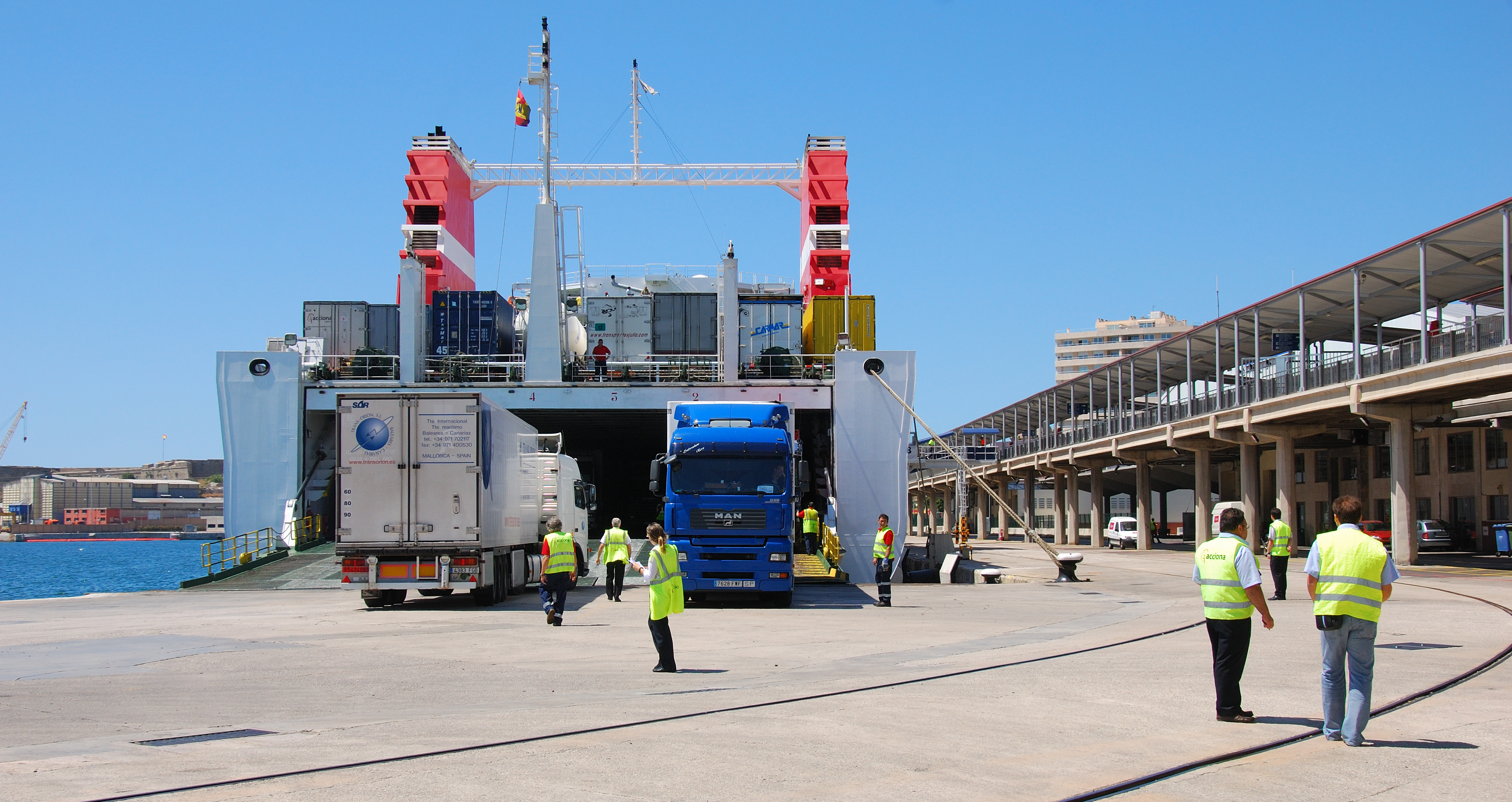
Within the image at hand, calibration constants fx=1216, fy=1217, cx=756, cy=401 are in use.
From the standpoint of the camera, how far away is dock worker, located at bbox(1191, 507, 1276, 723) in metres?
8.52

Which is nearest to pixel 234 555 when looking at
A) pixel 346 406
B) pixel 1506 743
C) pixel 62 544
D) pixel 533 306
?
pixel 533 306

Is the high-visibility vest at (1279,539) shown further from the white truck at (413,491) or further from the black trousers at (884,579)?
the white truck at (413,491)

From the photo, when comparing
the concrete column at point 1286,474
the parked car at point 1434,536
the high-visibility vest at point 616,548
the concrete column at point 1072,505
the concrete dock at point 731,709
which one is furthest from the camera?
the concrete column at point 1072,505

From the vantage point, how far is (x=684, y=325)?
38688mm

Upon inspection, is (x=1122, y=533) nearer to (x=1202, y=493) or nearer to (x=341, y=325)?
(x=1202, y=493)

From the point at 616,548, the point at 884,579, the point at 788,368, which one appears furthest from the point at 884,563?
the point at 788,368

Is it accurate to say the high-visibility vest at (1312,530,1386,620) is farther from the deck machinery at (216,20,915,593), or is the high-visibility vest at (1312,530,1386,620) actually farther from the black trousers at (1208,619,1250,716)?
the deck machinery at (216,20,915,593)

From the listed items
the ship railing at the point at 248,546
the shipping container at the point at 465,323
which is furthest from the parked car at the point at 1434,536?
the ship railing at the point at 248,546

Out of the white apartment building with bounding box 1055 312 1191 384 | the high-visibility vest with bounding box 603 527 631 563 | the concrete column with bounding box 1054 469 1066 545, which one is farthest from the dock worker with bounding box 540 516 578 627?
the white apartment building with bounding box 1055 312 1191 384

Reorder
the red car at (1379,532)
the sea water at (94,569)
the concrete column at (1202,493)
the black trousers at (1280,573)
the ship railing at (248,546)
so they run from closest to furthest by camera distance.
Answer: the black trousers at (1280,573) → the ship railing at (248,546) → the red car at (1379,532) → the concrete column at (1202,493) → the sea water at (94,569)

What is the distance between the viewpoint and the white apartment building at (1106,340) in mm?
172875

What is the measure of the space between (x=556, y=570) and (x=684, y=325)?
843 inches

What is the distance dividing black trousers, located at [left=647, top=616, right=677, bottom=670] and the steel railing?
2216 cm

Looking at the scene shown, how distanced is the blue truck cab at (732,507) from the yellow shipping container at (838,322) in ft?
48.3
